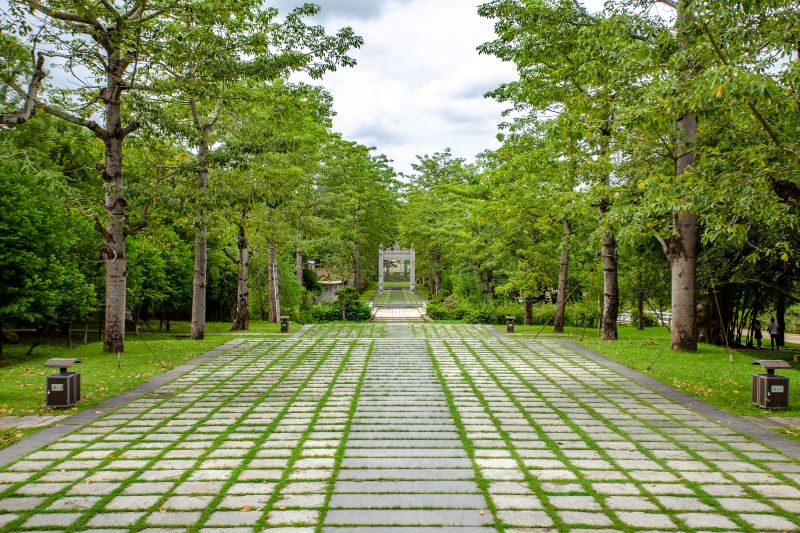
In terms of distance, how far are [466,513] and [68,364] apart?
6141mm

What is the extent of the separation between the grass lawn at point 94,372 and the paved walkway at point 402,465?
77cm

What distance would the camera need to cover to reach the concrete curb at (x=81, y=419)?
5.89 metres

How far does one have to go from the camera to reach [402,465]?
17.9 feet

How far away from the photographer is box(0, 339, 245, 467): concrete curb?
19.3ft

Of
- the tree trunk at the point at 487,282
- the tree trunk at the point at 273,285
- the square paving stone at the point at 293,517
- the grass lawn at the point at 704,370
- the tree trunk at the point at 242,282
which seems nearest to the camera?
the square paving stone at the point at 293,517

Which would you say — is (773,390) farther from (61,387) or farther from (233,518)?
(61,387)

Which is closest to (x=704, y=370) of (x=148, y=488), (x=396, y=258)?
(x=148, y=488)

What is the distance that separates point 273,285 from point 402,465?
18997 mm

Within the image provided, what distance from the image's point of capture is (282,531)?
4066 millimetres

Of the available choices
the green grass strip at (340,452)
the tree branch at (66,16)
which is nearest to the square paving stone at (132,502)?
the green grass strip at (340,452)

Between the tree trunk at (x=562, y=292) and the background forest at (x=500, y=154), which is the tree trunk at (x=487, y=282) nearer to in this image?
the background forest at (x=500, y=154)

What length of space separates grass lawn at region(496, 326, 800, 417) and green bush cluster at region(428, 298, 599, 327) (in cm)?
807

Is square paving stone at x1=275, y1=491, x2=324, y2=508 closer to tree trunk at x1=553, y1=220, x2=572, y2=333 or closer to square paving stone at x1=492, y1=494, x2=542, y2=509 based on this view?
square paving stone at x1=492, y1=494, x2=542, y2=509

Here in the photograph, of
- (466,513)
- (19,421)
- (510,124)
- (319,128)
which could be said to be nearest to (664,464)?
(466,513)
